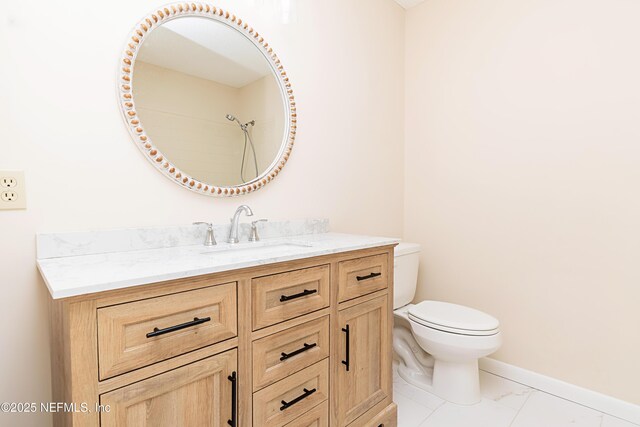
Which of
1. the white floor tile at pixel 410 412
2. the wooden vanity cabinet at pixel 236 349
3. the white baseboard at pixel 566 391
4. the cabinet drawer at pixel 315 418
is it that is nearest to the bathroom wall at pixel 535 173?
the white baseboard at pixel 566 391

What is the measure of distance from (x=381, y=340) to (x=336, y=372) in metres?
0.30

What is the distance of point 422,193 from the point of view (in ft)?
7.76

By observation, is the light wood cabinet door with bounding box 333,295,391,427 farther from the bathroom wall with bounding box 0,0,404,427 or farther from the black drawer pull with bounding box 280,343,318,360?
the bathroom wall with bounding box 0,0,404,427

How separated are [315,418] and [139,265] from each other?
2.62ft

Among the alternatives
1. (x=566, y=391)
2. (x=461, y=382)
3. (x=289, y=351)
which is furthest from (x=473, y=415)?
(x=289, y=351)

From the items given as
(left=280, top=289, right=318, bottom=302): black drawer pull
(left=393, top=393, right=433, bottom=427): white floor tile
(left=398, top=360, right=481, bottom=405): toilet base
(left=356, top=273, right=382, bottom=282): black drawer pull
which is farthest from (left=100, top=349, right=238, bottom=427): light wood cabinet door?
(left=398, top=360, right=481, bottom=405): toilet base

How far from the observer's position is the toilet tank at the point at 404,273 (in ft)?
6.48

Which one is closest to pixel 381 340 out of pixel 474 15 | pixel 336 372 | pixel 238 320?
pixel 336 372

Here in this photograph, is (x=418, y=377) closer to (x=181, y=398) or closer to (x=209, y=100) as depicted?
(x=181, y=398)

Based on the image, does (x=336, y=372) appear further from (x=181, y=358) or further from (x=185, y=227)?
(x=185, y=227)

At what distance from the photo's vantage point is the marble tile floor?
159cm

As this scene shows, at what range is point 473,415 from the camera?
1651mm

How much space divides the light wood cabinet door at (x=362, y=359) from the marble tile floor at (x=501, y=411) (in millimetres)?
321

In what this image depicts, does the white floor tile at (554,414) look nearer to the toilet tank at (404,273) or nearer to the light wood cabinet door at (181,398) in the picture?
the toilet tank at (404,273)
